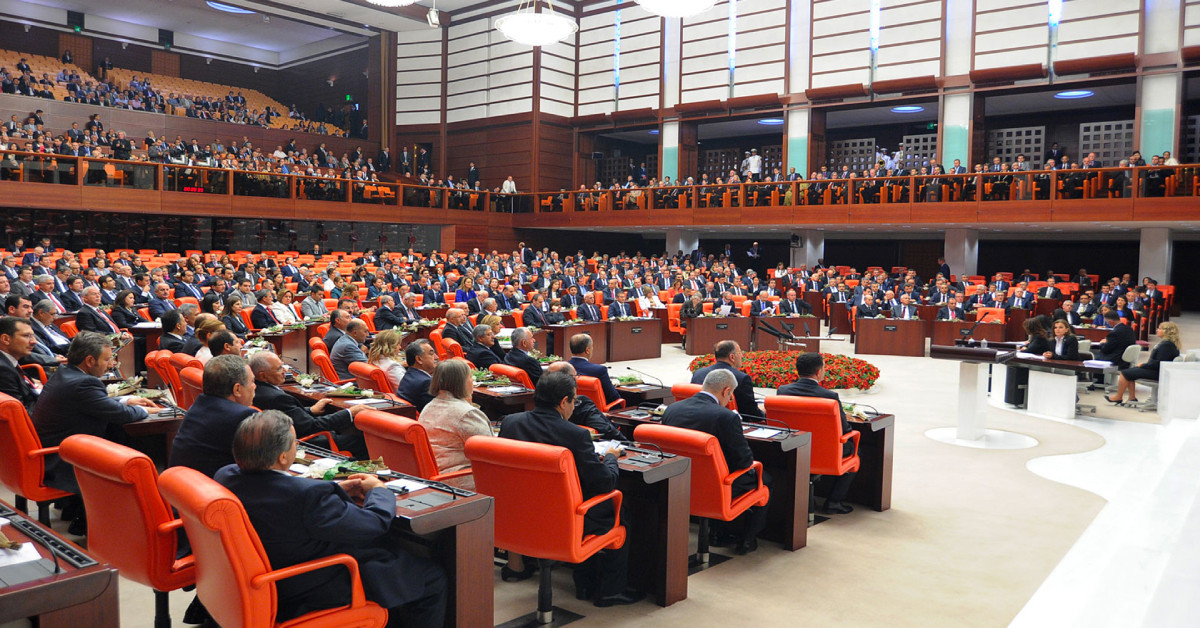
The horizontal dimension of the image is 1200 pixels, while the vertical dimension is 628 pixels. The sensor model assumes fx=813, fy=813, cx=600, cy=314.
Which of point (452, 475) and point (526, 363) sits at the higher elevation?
point (526, 363)

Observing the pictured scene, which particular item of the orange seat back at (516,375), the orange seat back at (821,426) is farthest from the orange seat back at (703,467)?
the orange seat back at (516,375)

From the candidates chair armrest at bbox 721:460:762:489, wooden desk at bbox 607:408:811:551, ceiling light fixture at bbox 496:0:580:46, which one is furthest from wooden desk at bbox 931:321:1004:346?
chair armrest at bbox 721:460:762:489

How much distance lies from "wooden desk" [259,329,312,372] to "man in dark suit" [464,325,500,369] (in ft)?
9.43

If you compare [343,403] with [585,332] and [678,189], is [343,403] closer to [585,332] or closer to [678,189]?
[585,332]

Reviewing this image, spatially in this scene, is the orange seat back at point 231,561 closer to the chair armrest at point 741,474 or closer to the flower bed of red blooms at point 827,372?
the chair armrest at point 741,474

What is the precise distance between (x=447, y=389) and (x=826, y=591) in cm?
202

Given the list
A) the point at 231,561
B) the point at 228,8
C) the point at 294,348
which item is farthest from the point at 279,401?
the point at 228,8

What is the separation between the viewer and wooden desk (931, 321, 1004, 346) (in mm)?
12414

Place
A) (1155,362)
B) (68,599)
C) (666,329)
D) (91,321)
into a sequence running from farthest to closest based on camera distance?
(666,329), (1155,362), (91,321), (68,599)

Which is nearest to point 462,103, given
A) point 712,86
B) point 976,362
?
point 712,86

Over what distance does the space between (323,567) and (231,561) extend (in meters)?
0.29

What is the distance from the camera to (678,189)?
20406mm

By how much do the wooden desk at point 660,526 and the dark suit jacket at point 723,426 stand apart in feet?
1.37

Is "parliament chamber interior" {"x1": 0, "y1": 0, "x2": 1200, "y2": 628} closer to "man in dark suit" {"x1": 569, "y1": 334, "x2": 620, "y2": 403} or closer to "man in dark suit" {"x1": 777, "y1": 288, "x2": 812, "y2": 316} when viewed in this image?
"man in dark suit" {"x1": 569, "y1": 334, "x2": 620, "y2": 403}
